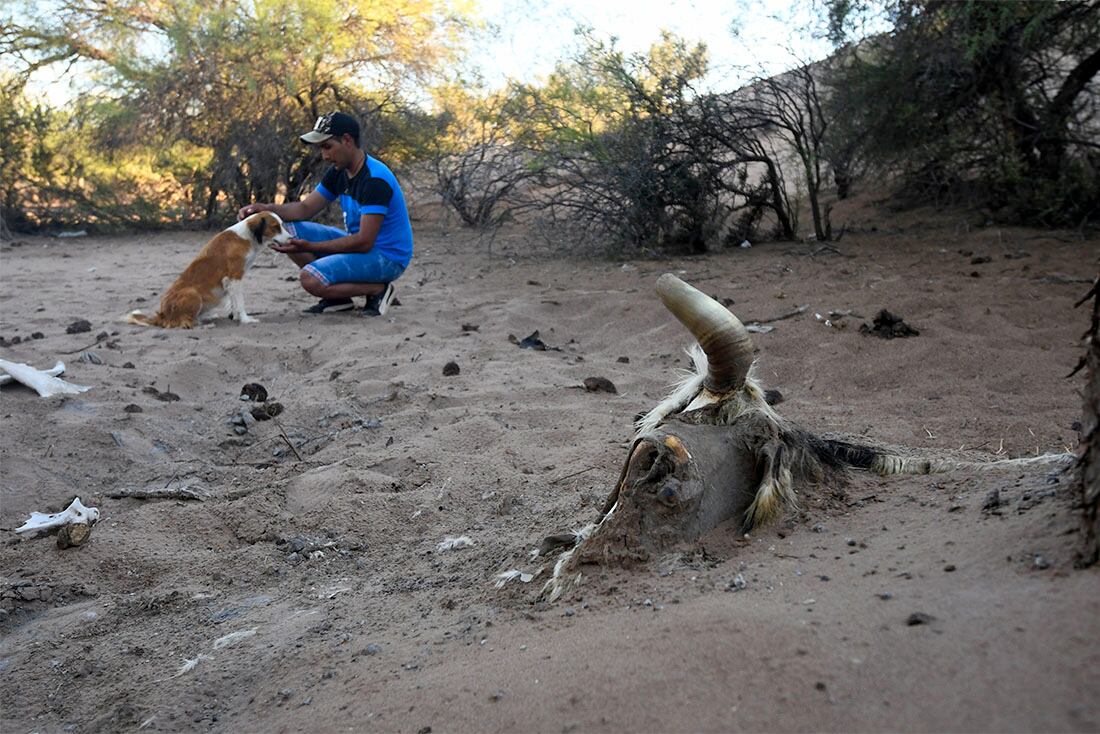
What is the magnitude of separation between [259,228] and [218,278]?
22.3 inches

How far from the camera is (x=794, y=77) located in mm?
9188

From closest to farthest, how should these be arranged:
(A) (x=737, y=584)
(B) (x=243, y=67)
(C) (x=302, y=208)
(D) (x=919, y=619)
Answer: (D) (x=919, y=619) → (A) (x=737, y=584) → (C) (x=302, y=208) → (B) (x=243, y=67)

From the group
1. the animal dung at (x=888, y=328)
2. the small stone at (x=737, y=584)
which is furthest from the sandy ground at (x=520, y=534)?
the animal dung at (x=888, y=328)

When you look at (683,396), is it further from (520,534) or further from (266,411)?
(266,411)

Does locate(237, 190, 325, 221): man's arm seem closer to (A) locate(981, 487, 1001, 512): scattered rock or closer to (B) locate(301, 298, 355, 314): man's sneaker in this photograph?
(B) locate(301, 298, 355, 314): man's sneaker

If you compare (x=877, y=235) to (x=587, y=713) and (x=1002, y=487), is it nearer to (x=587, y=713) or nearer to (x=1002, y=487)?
(x=1002, y=487)

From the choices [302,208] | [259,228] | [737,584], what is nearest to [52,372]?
[259,228]

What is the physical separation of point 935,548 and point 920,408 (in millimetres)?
2868

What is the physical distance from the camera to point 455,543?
11.0ft

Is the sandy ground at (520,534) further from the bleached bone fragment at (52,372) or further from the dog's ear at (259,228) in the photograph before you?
the dog's ear at (259,228)

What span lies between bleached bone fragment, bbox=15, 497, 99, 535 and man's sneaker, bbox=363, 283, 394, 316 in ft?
13.7

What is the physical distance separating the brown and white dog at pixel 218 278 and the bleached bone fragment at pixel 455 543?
464 cm

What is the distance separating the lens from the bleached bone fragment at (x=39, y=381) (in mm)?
5227

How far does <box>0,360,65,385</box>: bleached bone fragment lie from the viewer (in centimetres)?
529
